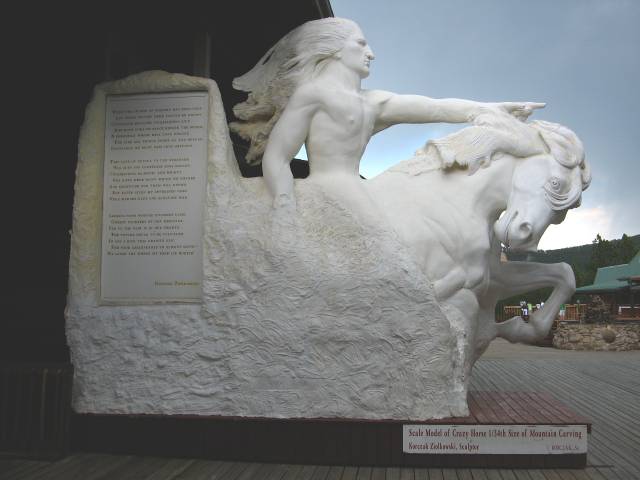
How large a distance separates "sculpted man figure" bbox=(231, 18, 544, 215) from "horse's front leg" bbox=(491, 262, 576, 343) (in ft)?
3.74

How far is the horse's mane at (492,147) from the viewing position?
3.92 meters

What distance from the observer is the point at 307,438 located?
354 cm

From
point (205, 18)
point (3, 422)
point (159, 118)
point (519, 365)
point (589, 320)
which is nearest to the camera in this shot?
point (3, 422)

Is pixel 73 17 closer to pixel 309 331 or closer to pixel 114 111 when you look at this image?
pixel 114 111

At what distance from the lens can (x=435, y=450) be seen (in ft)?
11.1

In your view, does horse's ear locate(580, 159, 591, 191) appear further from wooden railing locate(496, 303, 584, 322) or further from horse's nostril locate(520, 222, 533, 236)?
wooden railing locate(496, 303, 584, 322)

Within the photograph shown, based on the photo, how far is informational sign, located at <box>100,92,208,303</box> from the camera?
155 inches

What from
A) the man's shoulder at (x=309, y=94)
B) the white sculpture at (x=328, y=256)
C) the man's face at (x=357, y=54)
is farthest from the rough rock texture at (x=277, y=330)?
the man's face at (x=357, y=54)

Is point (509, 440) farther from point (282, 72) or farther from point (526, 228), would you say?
point (282, 72)

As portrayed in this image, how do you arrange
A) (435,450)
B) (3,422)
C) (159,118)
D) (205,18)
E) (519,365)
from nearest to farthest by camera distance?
(435,450)
(3,422)
(159,118)
(205,18)
(519,365)

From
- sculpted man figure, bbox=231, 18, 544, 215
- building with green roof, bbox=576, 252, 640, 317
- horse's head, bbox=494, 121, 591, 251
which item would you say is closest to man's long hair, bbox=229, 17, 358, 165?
sculpted man figure, bbox=231, 18, 544, 215

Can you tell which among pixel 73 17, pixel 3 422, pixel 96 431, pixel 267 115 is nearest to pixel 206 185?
pixel 267 115

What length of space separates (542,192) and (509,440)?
1.61 meters

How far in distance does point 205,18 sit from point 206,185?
1.47 m
